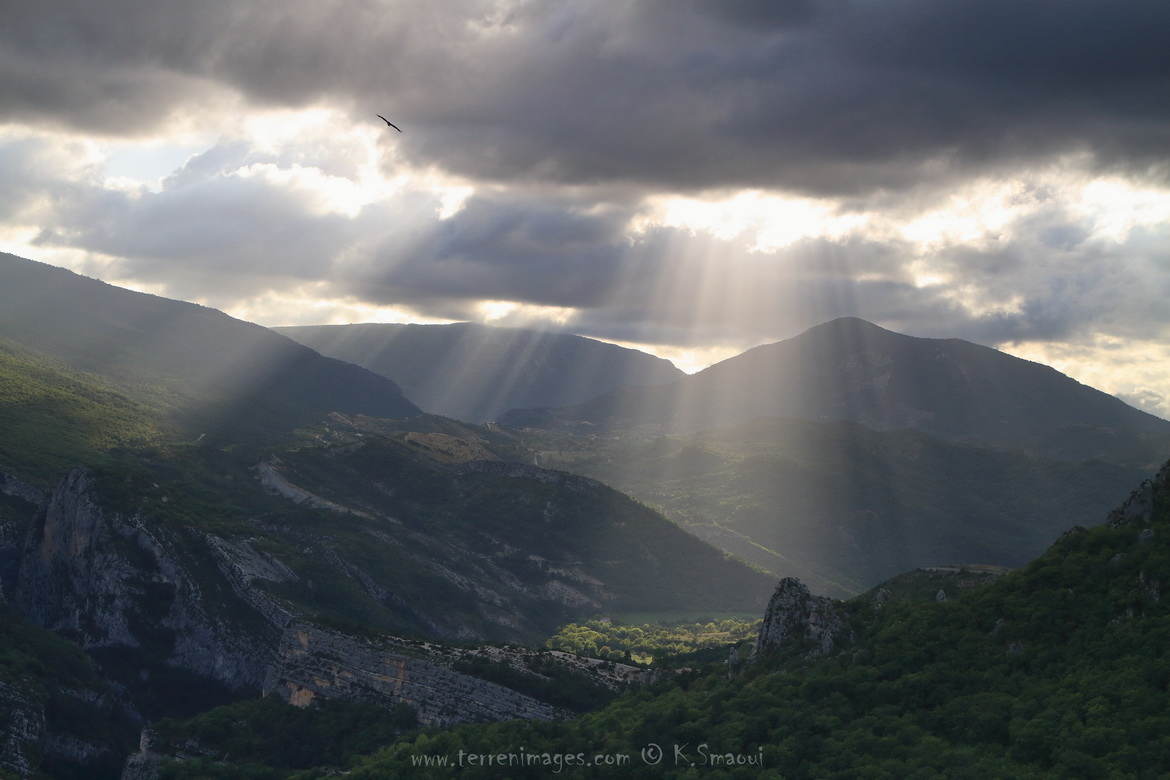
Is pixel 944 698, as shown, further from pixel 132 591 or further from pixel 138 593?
pixel 132 591

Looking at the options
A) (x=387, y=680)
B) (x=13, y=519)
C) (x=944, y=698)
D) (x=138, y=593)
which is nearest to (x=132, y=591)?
(x=138, y=593)

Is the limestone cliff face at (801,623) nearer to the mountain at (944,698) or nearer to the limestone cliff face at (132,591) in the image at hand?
the mountain at (944,698)

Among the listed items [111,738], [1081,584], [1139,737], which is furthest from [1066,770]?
[111,738]

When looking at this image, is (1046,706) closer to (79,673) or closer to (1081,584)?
(1081,584)

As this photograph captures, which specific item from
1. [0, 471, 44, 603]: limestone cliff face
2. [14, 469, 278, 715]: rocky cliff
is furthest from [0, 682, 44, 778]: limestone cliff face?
[0, 471, 44, 603]: limestone cliff face

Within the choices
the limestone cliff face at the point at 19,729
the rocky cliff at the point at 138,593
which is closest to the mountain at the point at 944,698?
the limestone cliff face at the point at 19,729
